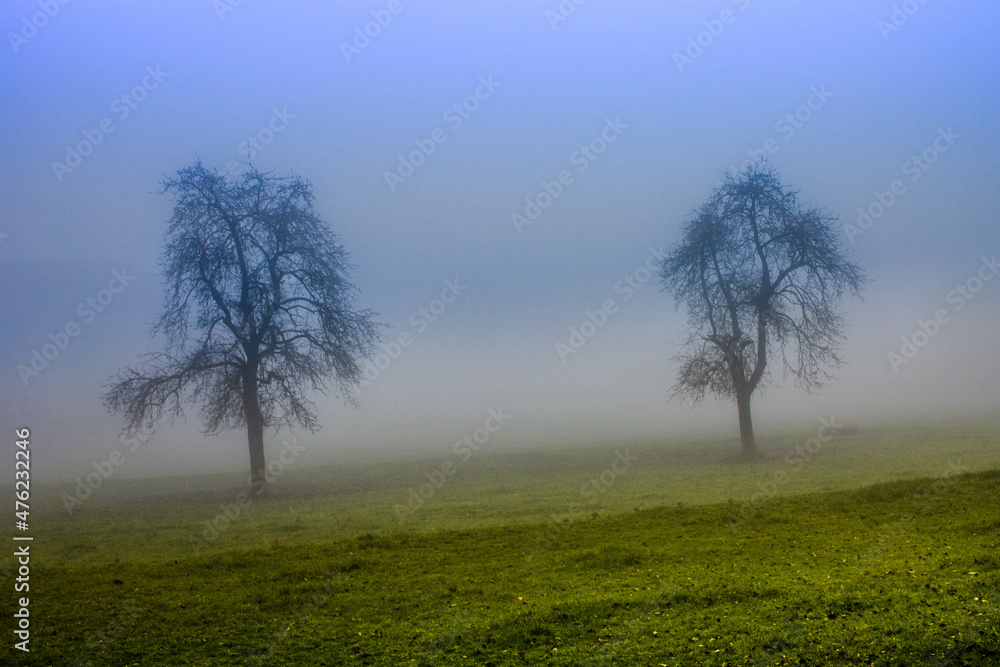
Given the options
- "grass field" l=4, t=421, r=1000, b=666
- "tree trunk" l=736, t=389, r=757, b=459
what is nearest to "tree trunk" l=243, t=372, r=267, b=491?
"grass field" l=4, t=421, r=1000, b=666

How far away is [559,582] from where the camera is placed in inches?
484

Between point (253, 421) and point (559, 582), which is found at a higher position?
point (253, 421)

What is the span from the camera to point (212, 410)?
30.4 meters

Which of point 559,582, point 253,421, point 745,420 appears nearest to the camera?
point 559,582

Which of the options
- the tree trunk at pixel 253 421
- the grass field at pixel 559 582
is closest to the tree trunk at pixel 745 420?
the grass field at pixel 559 582

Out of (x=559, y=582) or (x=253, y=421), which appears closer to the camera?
(x=559, y=582)

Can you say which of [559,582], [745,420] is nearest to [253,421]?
[559,582]

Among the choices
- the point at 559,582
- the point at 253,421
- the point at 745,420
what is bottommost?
the point at 559,582

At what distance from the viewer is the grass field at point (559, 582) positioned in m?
9.69

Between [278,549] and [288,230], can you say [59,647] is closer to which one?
[278,549]

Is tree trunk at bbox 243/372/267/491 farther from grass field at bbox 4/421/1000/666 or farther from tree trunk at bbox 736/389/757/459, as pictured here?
tree trunk at bbox 736/389/757/459

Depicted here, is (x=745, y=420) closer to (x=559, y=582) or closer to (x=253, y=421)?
(x=253, y=421)

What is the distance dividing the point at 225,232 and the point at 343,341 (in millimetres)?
7025

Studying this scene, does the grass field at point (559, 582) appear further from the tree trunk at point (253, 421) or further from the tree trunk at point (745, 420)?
the tree trunk at point (745, 420)
